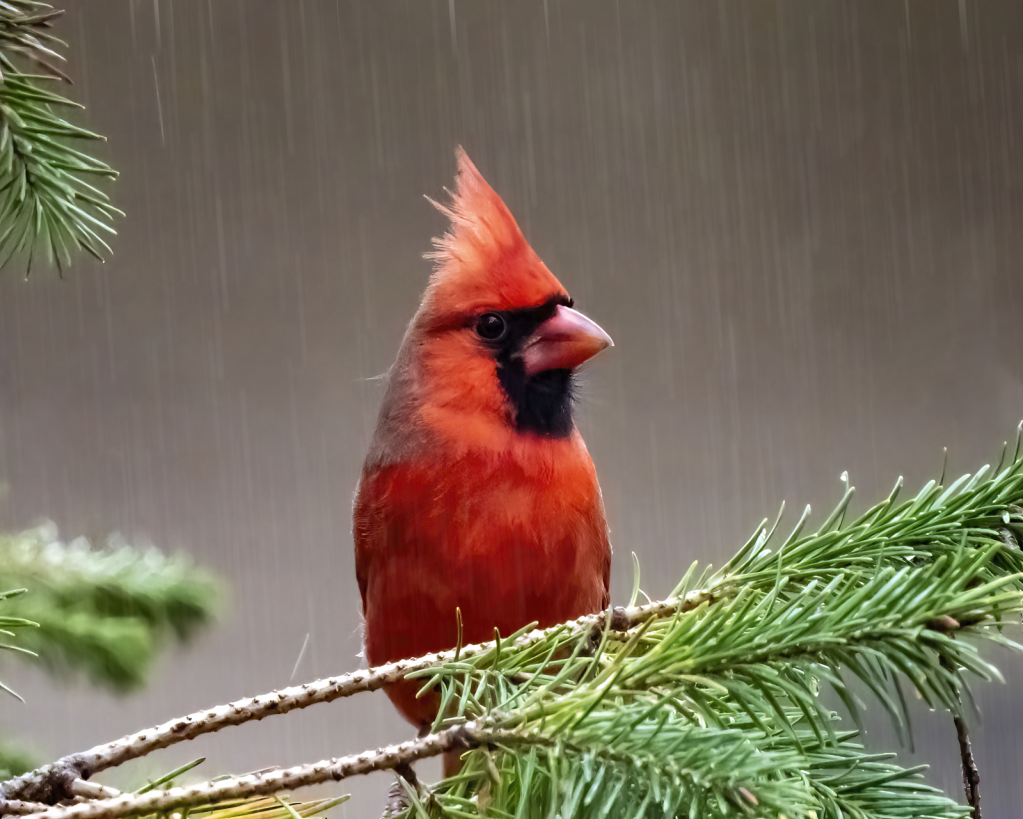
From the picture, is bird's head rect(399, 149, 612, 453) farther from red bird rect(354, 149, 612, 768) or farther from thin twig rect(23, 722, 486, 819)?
thin twig rect(23, 722, 486, 819)

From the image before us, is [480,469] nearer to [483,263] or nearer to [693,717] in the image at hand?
[483,263]

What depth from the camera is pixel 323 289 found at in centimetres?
129

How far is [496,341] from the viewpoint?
2.42ft

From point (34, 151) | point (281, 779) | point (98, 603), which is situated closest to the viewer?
point (281, 779)

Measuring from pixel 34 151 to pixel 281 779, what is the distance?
450 mm

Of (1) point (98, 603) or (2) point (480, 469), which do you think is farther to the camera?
(1) point (98, 603)

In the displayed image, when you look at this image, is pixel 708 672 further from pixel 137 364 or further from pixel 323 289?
pixel 137 364

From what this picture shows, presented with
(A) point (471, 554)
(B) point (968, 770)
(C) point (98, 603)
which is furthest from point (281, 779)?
(C) point (98, 603)

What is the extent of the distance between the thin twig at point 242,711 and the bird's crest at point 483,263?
14.5 inches

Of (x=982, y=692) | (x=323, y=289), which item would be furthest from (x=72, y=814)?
(x=982, y=692)

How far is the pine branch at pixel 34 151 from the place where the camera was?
544mm

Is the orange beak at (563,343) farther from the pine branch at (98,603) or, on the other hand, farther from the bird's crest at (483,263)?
the pine branch at (98,603)

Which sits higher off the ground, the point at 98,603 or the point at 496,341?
the point at 496,341

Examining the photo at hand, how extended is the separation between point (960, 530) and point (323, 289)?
101 cm
